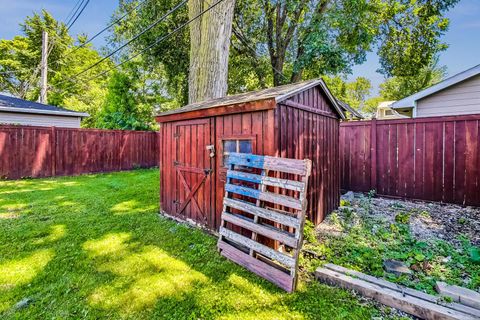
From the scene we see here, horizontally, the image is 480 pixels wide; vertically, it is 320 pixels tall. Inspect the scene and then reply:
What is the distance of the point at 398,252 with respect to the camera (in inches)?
116

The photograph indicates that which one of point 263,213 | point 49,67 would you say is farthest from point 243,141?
point 49,67

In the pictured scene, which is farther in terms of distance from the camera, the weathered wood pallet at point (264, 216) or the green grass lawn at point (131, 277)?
the weathered wood pallet at point (264, 216)

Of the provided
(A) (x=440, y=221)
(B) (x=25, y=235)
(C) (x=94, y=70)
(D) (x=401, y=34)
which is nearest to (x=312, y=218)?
(A) (x=440, y=221)

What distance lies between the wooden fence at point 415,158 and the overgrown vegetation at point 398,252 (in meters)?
1.86

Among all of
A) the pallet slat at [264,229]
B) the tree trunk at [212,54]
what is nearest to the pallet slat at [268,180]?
the pallet slat at [264,229]

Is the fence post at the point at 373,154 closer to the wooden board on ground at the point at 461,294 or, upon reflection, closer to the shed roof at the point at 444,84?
the shed roof at the point at 444,84

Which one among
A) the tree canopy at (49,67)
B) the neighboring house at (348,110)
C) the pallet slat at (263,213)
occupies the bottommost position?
the pallet slat at (263,213)

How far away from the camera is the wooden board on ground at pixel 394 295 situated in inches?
73.0

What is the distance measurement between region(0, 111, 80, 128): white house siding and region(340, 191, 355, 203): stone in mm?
12277

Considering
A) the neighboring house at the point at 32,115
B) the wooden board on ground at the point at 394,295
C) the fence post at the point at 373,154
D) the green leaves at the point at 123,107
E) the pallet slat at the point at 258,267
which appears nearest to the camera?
the wooden board on ground at the point at 394,295

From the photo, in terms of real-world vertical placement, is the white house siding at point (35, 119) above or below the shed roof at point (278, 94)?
above

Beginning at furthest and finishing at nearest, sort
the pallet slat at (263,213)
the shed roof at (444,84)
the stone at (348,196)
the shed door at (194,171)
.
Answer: the stone at (348,196), the shed roof at (444,84), the shed door at (194,171), the pallet slat at (263,213)

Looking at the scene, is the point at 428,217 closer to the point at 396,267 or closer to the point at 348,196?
the point at 348,196

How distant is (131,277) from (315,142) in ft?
10.2
